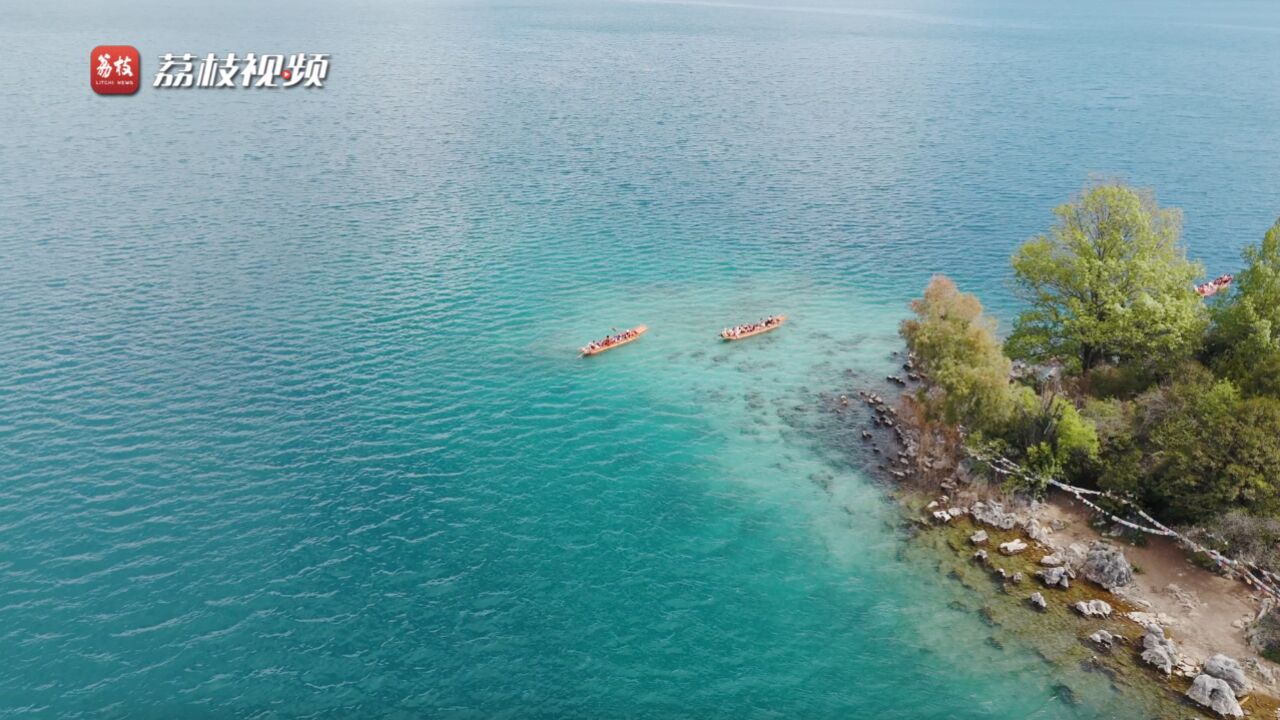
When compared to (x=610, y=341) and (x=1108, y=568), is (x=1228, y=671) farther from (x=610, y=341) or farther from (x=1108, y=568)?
(x=610, y=341)

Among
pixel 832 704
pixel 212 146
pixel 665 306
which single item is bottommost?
pixel 832 704

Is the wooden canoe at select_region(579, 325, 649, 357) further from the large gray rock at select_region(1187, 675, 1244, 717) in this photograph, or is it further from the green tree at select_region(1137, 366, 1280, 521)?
the large gray rock at select_region(1187, 675, 1244, 717)

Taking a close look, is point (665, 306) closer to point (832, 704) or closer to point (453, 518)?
point (453, 518)

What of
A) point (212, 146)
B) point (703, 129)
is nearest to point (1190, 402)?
point (703, 129)

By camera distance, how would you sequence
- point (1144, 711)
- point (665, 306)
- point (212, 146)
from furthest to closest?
point (212, 146), point (665, 306), point (1144, 711)

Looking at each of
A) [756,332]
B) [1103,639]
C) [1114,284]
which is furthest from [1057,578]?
[756,332]

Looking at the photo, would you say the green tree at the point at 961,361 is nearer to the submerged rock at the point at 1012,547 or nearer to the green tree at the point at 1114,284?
the green tree at the point at 1114,284

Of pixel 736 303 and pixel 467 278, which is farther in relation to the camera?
pixel 467 278
